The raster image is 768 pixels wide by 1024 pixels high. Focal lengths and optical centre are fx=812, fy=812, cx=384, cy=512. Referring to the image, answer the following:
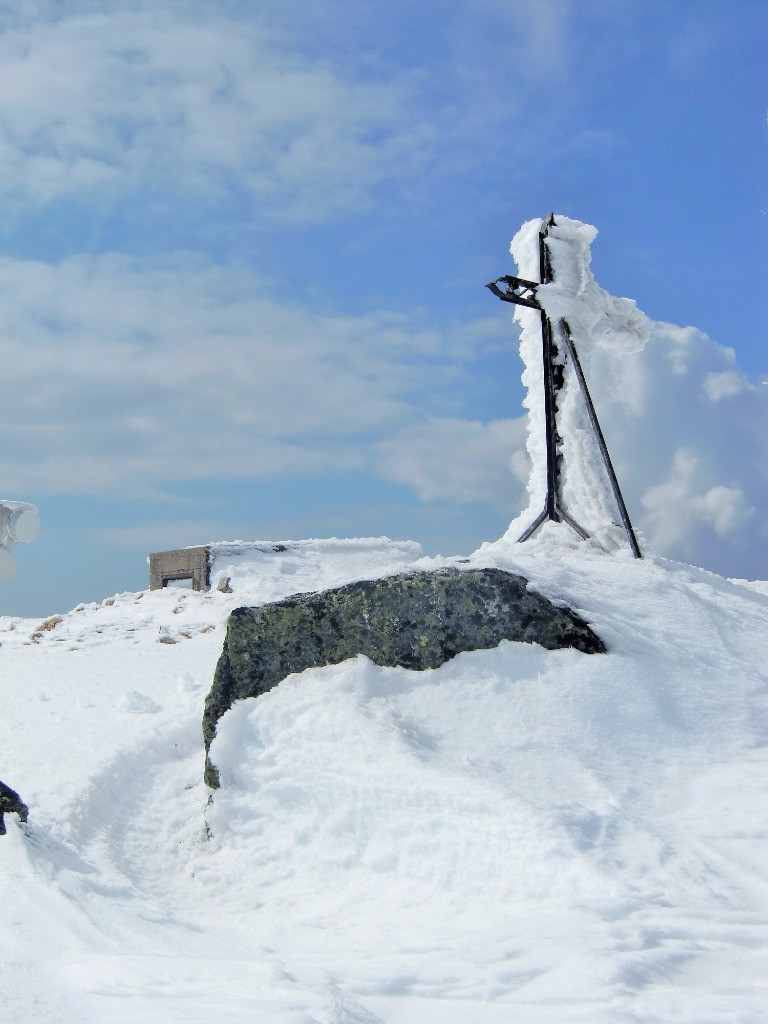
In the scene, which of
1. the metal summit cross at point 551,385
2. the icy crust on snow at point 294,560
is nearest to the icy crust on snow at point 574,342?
the metal summit cross at point 551,385

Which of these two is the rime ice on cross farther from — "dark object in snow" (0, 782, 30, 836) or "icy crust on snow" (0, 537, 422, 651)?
"icy crust on snow" (0, 537, 422, 651)

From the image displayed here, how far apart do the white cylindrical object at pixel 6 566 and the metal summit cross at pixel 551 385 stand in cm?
473

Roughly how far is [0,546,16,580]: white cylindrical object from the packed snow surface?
1.66 meters

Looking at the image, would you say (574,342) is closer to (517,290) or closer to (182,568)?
(517,290)

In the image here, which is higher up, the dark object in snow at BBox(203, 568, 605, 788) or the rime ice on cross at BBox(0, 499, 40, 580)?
the rime ice on cross at BBox(0, 499, 40, 580)

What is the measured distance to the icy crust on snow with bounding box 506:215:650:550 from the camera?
841cm

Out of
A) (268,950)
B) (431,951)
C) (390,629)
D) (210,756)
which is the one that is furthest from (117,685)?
(431,951)

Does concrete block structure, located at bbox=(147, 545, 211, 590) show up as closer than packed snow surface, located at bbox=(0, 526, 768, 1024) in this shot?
No

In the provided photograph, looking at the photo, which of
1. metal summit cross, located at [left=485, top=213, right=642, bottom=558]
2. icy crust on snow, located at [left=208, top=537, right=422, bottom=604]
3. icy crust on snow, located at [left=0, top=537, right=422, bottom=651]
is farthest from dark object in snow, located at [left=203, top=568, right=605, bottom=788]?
icy crust on snow, located at [left=208, top=537, right=422, bottom=604]

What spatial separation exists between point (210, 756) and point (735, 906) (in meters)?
3.45

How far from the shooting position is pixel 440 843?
422cm

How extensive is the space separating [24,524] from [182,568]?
32.4ft

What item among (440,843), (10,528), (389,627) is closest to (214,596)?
(10,528)

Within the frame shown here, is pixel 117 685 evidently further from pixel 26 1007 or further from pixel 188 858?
pixel 26 1007
